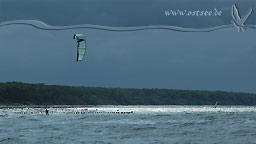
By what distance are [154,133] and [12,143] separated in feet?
69.6

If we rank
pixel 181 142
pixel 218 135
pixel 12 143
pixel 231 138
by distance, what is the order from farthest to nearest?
pixel 218 135 < pixel 231 138 < pixel 181 142 < pixel 12 143

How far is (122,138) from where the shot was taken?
6075cm

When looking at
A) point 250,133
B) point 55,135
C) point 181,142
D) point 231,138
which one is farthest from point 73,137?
point 250,133

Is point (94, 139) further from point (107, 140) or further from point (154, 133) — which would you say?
point (154, 133)

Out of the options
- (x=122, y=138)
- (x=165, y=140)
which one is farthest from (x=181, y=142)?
(x=122, y=138)

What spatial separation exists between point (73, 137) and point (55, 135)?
320 cm

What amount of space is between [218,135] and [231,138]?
4537 millimetres

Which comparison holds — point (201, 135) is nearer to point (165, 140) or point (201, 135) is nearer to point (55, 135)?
point (165, 140)

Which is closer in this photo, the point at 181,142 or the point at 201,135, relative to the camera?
the point at 181,142

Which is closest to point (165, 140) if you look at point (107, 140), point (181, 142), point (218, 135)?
point (181, 142)

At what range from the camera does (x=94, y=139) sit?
59094 mm

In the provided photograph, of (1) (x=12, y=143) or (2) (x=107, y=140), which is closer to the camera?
(1) (x=12, y=143)

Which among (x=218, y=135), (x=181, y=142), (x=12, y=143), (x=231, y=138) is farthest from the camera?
(x=218, y=135)

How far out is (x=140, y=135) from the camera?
64.9 m
